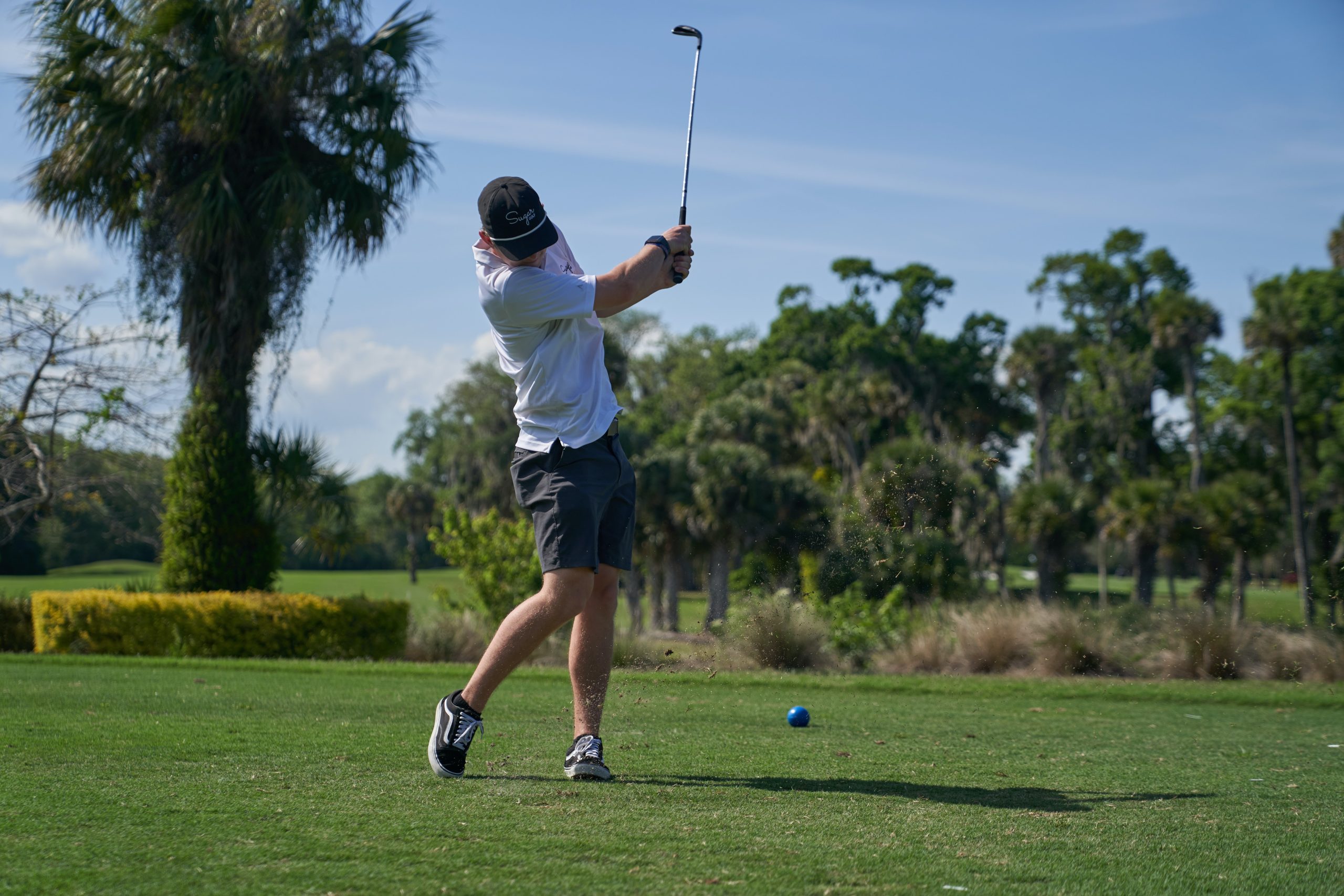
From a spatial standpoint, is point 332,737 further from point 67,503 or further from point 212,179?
point 67,503

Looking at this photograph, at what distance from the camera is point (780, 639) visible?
10.8 meters

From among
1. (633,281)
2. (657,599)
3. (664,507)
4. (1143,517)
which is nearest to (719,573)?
(664,507)

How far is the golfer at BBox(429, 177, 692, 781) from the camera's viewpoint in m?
3.61

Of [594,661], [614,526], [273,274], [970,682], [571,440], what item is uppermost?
[273,274]

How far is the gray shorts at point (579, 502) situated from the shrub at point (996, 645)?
832 centimetres

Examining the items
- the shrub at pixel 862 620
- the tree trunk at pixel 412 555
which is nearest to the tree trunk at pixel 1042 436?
the tree trunk at pixel 412 555

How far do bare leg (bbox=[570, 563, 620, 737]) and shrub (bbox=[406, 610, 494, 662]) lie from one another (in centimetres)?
957

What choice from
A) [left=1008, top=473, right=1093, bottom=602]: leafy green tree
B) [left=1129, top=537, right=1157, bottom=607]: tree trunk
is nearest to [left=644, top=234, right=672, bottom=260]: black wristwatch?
[left=1008, top=473, right=1093, bottom=602]: leafy green tree

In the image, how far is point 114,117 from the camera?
13148 millimetres

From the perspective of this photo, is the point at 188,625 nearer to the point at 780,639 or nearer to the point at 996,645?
the point at 780,639

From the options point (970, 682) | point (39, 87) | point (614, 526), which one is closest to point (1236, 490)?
point (970, 682)

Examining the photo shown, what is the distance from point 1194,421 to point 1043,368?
22.3ft

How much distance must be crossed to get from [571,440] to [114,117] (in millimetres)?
11901

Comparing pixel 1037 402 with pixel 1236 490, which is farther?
pixel 1037 402
